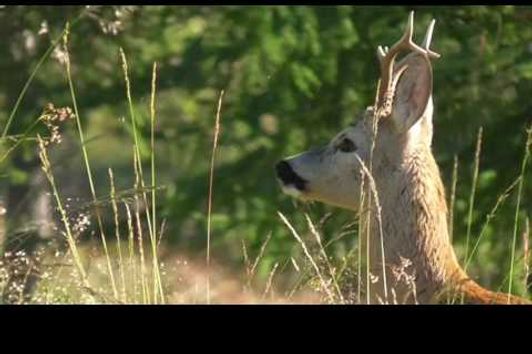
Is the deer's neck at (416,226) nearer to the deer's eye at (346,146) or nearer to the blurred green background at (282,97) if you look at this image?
the deer's eye at (346,146)

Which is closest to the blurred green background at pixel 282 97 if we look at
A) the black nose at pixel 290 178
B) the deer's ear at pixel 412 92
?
the black nose at pixel 290 178

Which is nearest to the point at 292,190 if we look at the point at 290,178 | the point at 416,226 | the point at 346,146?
the point at 290,178

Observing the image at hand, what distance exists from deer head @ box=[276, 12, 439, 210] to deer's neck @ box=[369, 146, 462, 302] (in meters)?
0.11

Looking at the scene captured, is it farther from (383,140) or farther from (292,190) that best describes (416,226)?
(292,190)

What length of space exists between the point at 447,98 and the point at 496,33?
609 millimetres

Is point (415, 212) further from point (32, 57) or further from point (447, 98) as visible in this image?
point (32, 57)

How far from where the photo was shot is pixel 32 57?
1345cm

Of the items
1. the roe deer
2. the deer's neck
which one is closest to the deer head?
the roe deer

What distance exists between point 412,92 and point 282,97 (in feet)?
14.4

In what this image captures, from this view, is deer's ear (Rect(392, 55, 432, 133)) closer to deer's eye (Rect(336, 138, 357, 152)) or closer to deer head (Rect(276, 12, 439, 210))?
deer head (Rect(276, 12, 439, 210))

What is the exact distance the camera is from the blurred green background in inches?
455

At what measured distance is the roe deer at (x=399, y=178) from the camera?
6508 millimetres

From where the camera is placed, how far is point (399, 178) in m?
7.09
